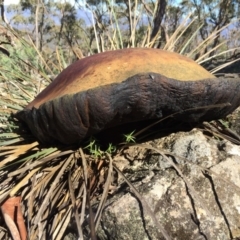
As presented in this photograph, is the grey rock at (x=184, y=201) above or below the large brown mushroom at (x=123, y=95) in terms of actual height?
below

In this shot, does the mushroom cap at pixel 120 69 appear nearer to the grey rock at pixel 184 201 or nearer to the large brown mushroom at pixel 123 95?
the large brown mushroom at pixel 123 95

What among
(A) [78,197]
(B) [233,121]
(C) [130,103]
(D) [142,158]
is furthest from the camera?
(B) [233,121]

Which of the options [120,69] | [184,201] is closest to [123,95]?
[120,69]

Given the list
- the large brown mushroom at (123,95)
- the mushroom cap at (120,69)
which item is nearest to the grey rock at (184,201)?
the large brown mushroom at (123,95)

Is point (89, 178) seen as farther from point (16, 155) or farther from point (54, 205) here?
point (16, 155)

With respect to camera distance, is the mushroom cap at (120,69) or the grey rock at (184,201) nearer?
the grey rock at (184,201)

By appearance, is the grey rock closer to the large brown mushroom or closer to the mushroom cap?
the large brown mushroom

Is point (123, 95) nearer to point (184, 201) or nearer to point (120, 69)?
point (120, 69)

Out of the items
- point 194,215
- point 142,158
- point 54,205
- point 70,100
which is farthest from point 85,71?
point 194,215
